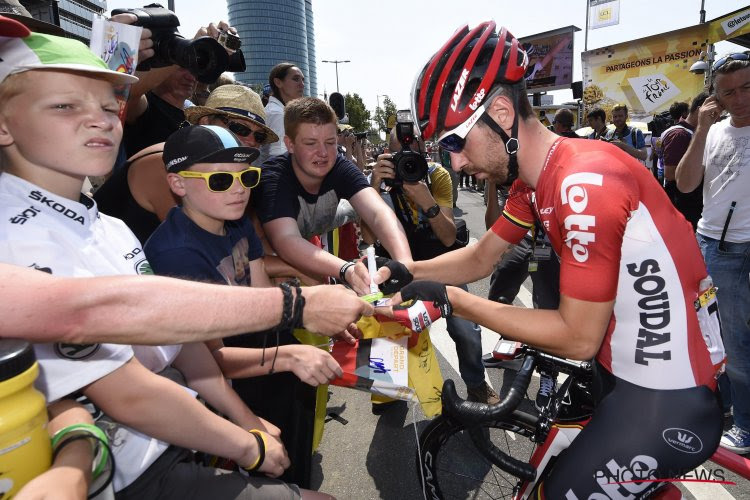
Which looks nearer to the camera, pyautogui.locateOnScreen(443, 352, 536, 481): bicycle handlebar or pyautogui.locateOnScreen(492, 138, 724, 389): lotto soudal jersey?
pyautogui.locateOnScreen(492, 138, 724, 389): lotto soudal jersey

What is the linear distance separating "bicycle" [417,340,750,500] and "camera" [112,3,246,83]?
7.64ft

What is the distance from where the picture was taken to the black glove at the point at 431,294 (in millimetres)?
1921

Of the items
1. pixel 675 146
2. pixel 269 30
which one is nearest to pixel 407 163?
pixel 675 146

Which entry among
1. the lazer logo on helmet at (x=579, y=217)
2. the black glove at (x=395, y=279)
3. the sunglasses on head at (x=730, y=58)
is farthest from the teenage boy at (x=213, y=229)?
the sunglasses on head at (x=730, y=58)

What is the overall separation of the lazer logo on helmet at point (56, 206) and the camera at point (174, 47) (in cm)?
143

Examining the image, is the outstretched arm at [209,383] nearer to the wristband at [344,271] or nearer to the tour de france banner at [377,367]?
the tour de france banner at [377,367]

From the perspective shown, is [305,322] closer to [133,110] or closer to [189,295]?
[189,295]

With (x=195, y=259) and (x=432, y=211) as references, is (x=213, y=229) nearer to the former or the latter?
(x=195, y=259)

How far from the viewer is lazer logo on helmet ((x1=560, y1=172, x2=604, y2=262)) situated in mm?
1540

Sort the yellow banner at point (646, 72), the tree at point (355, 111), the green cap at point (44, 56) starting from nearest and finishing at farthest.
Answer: the green cap at point (44, 56) < the yellow banner at point (646, 72) < the tree at point (355, 111)

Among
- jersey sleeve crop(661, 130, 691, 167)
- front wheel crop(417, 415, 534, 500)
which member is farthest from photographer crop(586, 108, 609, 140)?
front wheel crop(417, 415, 534, 500)

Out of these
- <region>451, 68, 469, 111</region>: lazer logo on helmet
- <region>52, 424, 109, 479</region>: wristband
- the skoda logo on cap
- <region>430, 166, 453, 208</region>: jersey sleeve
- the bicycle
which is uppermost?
<region>451, 68, 469, 111</region>: lazer logo on helmet

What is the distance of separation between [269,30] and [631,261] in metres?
101

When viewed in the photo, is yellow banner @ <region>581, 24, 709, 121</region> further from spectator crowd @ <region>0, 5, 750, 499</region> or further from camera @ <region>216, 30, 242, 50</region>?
camera @ <region>216, 30, 242, 50</region>
